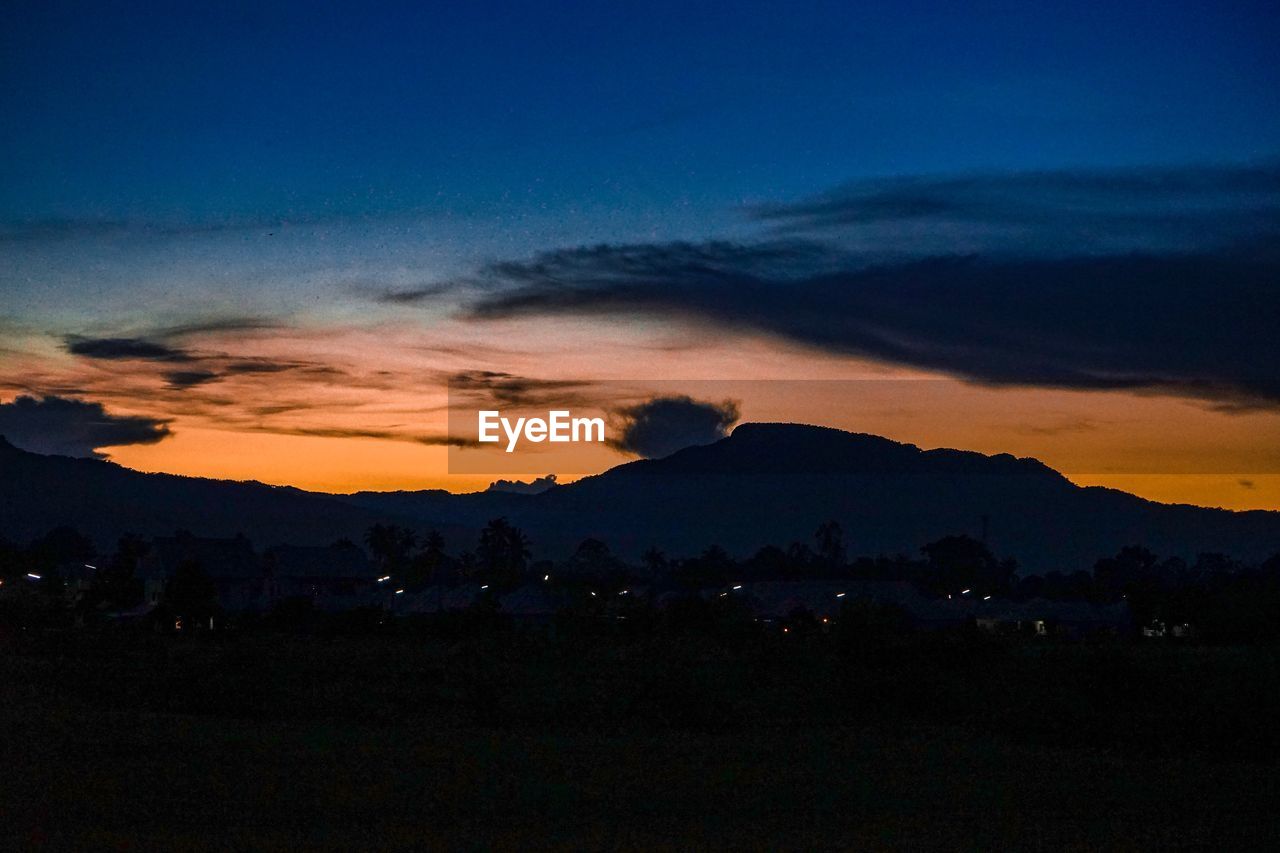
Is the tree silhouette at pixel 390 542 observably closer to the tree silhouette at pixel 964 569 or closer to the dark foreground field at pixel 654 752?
the tree silhouette at pixel 964 569

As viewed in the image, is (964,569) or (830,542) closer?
(964,569)

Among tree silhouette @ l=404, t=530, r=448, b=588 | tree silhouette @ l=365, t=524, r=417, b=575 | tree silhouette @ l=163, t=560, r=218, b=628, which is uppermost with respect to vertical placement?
tree silhouette @ l=365, t=524, r=417, b=575

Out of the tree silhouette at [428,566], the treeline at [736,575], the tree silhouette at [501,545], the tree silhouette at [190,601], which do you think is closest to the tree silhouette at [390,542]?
the treeline at [736,575]

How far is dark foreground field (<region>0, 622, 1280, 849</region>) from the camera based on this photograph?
1673 centimetres

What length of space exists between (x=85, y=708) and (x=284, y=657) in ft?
56.0

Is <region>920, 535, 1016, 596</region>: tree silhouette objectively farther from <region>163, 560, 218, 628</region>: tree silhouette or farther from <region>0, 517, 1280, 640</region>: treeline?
<region>163, 560, 218, 628</region>: tree silhouette

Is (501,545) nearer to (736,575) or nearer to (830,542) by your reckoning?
(736,575)

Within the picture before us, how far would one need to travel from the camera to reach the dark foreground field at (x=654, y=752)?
1673 centimetres

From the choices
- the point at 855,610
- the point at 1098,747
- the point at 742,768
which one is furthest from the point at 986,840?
the point at 855,610

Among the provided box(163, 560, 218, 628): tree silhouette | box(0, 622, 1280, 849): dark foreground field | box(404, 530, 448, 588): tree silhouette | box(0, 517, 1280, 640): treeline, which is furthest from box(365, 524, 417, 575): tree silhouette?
box(0, 622, 1280, 849): dark foreground field

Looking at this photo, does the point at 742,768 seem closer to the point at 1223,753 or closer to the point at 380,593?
the point at 1223,753

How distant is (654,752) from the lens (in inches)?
942

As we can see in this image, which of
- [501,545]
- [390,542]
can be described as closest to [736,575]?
[501,545]

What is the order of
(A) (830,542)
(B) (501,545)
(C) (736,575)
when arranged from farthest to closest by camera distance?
(A) (830,542)
(B) (501,545)
(C) (736,575)
